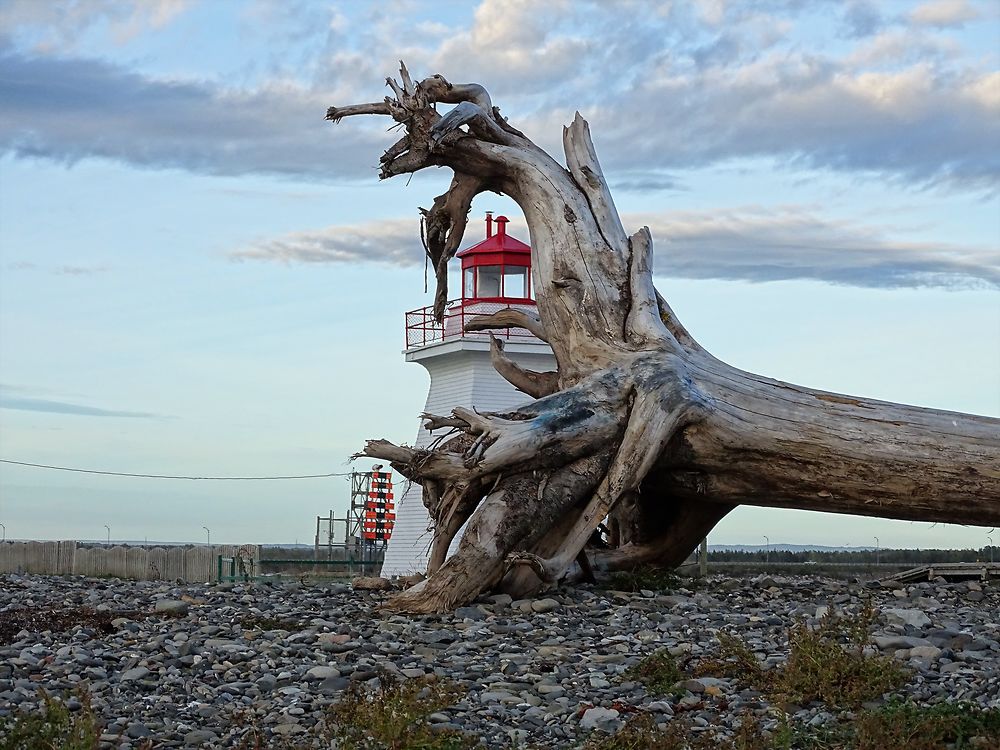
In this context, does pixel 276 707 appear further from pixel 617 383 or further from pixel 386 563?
pixel 386 563

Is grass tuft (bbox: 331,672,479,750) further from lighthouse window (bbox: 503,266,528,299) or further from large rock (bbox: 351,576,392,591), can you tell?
lighthouse window (bbox: 503,266,528,299)

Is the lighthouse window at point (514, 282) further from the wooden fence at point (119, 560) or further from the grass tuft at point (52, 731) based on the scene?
the grass tuft at point (52, 731)

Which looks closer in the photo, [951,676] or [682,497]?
[951,676]

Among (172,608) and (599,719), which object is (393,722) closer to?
(599,719)

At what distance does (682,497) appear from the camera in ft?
41.1

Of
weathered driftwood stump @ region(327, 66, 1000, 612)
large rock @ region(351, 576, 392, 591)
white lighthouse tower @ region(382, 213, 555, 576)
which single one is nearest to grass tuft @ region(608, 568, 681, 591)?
weathered driftwood stump @ region(327, 66, 1000, 612)

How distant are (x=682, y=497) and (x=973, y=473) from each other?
2.79 meters

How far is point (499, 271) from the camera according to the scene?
22.3 metres

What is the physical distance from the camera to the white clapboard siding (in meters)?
22.7

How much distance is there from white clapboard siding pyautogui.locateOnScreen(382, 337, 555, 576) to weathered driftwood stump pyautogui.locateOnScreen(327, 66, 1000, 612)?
32.1 feet

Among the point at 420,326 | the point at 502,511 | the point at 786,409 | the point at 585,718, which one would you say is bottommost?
the point at 585,718

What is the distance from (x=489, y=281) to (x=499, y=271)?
0.27 metres

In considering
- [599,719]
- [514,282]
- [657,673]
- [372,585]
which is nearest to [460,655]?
[657,673]

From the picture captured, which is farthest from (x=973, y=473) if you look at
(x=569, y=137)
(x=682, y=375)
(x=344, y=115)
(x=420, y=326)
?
(x=420, y=326)
